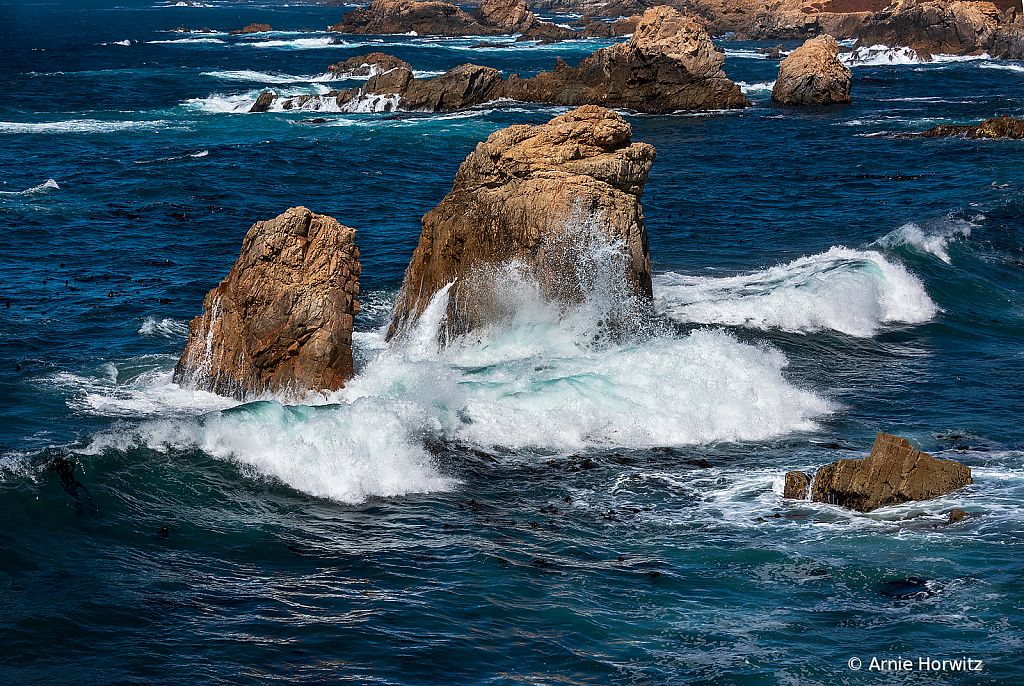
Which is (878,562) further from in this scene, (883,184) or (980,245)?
(883,184)

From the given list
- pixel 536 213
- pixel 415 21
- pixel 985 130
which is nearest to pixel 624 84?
pixel 985 130

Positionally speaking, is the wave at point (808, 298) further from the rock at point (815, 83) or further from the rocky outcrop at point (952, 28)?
the rocky outcrop at point (952, 28)

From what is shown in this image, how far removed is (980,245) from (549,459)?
55.8ft

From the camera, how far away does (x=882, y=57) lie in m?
76.9

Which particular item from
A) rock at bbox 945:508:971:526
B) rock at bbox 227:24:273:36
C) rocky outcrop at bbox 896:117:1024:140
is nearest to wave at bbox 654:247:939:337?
rock at bbox 945:508:971:526

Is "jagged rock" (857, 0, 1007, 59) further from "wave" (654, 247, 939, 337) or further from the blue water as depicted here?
"wave" (654, 247, 939, 337)

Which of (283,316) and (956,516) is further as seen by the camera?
(283,316)

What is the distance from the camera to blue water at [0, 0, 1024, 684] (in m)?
9.48

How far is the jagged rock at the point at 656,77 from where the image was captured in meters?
54.1

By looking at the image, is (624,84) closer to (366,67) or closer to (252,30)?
(366,67)

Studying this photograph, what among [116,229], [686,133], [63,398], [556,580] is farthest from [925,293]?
[686,133]

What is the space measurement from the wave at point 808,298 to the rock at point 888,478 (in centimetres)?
721

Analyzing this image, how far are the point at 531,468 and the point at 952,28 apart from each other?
79.2 metres

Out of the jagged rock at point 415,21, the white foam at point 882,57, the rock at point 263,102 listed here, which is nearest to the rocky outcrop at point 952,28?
the white foam at point 882,57
